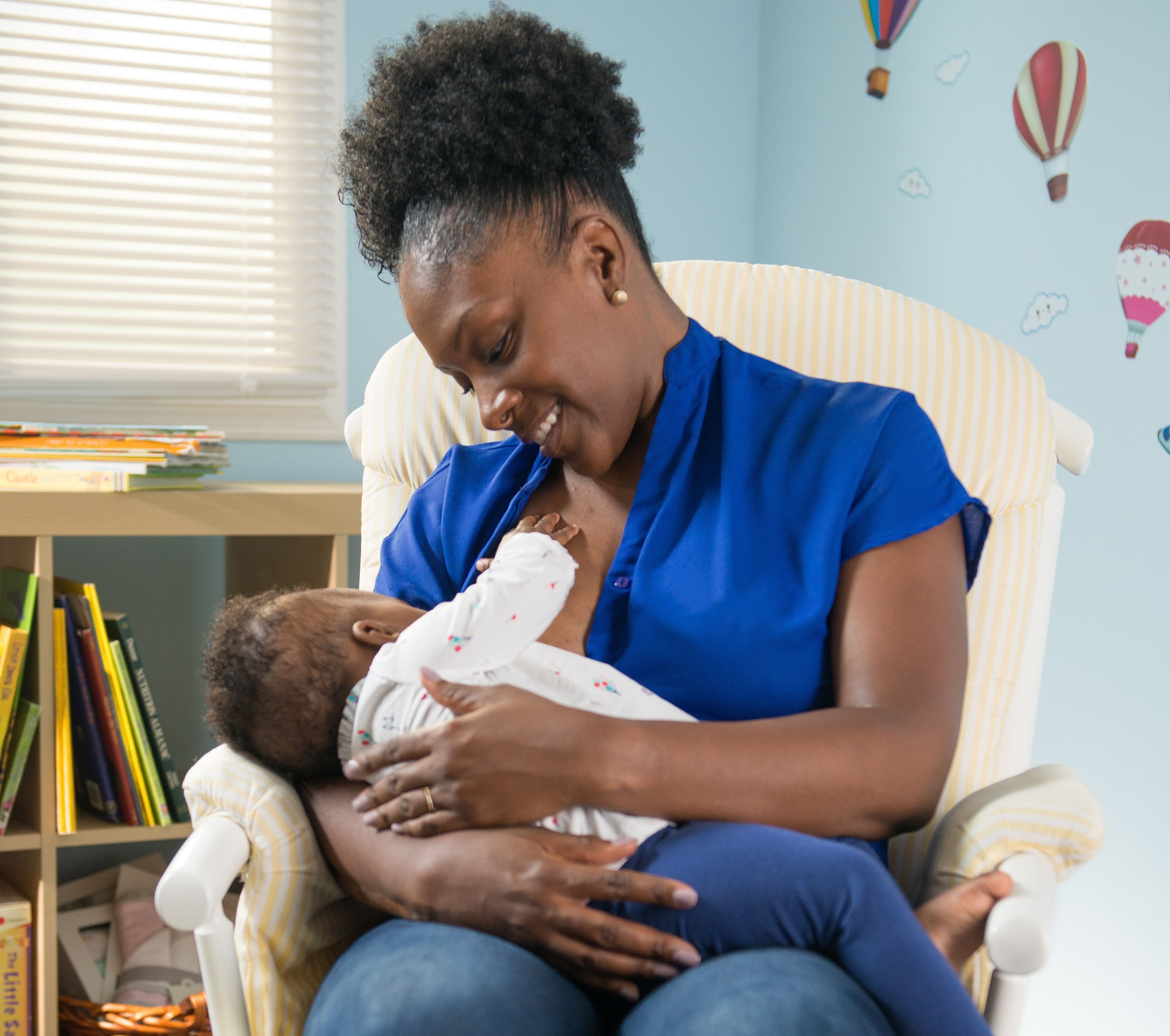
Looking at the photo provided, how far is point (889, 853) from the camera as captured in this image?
1.21 meters

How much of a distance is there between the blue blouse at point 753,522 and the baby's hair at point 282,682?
0.65 ft

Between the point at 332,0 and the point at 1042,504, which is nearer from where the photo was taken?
the point at 1042,504

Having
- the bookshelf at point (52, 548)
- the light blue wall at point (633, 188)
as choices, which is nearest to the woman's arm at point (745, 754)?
the bookshelf at point (52, 548)

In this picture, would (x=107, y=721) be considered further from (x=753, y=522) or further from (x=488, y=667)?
(x=753, y=522)

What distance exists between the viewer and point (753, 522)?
1056 millimetres

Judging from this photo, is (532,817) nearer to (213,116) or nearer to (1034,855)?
(1034,855)

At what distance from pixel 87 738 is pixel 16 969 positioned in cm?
37

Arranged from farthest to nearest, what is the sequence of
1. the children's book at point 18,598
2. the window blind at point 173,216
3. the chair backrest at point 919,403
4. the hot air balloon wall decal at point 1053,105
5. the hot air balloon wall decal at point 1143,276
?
the window blind at point 173,216
the children's book at point 18,598
the hot air balloon wall decal at point 1053,105
the hot air balloon wall decal at point 1143,276
the chair backrest at point 919,403

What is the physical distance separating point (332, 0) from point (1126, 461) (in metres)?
1.70

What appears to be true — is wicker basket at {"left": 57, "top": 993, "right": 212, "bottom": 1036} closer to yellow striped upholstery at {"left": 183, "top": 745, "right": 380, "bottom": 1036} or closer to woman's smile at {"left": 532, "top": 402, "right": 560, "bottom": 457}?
yellow striped upholstery at {"left": 183, "top": 745, "right": 380, "bottom": 1036}

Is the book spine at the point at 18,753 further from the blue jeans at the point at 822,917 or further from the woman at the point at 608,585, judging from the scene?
the blue jeans at the point at 822,917

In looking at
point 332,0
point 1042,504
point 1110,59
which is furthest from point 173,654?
point 1110,59

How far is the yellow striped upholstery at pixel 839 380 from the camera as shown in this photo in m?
0.97

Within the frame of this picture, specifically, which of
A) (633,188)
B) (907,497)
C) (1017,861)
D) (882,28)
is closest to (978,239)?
(882,28)
